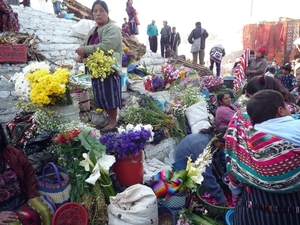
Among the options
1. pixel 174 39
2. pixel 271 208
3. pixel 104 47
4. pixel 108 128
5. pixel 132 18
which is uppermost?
pixel 132 18

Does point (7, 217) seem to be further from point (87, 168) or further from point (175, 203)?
point (175, 203)

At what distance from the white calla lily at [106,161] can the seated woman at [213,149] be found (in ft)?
2.77

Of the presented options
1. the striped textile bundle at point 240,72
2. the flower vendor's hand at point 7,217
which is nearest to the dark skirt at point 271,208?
the flower vendor's hand at point 7,217

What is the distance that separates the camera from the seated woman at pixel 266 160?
1.35 meters

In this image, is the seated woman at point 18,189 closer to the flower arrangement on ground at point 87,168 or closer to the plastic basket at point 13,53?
the flower arrangement on ground at point 87,168

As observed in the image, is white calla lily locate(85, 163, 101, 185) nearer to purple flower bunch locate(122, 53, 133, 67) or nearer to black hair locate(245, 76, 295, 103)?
black hair locate(245, 76, 295, 103)

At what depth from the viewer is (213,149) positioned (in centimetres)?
→ 298

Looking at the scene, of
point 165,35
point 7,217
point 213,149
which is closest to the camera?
point 7,217

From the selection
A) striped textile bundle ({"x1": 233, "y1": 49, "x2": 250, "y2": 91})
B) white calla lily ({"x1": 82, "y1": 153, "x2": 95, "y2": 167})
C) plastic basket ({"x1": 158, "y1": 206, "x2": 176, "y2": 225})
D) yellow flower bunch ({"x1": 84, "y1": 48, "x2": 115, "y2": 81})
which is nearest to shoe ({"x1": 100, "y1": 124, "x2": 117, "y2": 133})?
yellow flower bunch ({"x1": 84, "y1": 48, "x2": 115, "y2": 81})

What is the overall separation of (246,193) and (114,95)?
85.4 inches

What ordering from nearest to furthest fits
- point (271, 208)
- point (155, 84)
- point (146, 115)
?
point (271, 208) → point (146, 115) → point (155, 84)

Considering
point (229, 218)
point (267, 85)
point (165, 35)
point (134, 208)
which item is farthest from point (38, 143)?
point (165, 35)

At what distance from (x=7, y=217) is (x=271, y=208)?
6.20ft

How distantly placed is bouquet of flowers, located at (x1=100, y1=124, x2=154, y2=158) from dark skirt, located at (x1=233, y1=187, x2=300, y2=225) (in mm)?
1298
